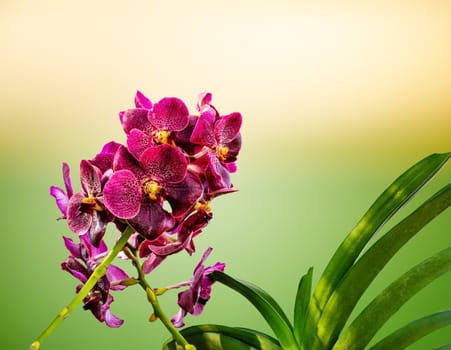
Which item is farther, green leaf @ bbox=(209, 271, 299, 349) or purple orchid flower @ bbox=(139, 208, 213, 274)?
green leaf @ bbox=(209, 271, 299, 349)

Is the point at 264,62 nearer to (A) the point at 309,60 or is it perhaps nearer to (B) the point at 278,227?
(A) the point at 309,60

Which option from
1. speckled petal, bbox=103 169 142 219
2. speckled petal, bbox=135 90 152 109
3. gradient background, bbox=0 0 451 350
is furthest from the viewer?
gradient background, bbox=0 0 451 350

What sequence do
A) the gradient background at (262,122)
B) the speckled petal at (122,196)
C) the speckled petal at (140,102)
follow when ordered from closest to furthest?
the speckled petal at (122,196)
the speckled petal at (140,102)
the gradient background at (262,122)

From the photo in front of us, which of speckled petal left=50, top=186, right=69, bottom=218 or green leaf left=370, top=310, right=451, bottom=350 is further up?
green leaf left=370, top=310, right=451, bottom=350

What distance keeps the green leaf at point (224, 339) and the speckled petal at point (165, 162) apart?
263mm

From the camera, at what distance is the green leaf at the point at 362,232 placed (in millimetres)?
762

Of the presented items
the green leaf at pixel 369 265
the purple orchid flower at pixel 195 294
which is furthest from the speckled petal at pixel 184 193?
the green leaf at pixel 369 265

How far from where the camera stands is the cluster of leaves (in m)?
0.71

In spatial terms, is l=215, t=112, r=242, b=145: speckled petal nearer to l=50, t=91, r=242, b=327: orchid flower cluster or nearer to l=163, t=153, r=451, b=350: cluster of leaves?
l=50, t=91, r=242, b=327: orchid flower cluster

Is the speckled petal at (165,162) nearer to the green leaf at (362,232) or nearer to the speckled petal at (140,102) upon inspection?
the speckled petal at (140,102)

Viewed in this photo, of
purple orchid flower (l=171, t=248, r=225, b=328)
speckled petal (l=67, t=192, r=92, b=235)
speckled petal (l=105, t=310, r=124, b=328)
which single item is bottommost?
speckled petal (l=105, t=310, r=124, b=328)

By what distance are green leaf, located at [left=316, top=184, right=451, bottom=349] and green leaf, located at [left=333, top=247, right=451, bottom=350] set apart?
0.02m

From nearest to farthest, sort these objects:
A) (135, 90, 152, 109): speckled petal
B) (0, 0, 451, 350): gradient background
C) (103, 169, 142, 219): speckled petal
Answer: (103, 169, 142, 219): speckled petal < (135, 90, 152, 109): speckled petal < (0, 0, 451, 350): gradient background

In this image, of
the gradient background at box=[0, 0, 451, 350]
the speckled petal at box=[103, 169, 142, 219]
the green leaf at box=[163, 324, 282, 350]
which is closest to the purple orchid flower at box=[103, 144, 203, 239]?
the speckled petal at box=[103, 169, 142, 219]
